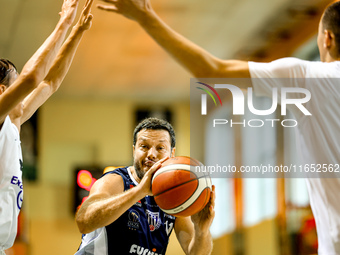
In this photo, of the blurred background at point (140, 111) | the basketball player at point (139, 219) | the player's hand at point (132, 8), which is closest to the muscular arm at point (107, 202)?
the basketball player at point (139, 219)

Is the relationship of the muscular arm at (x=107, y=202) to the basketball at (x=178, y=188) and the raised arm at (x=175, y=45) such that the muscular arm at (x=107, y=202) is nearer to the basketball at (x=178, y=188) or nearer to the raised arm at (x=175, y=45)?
the basketball at (x=178, y=188)

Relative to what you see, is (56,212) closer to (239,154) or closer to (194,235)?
(239,154)

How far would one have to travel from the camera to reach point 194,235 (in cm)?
387

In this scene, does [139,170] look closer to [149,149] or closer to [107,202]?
[149,149]

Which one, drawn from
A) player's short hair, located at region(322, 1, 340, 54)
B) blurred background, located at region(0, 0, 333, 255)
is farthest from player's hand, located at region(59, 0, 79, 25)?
blurred background, located at region(0, 0, 333, 255)

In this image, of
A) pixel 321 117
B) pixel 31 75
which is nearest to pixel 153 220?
pixel 31 75

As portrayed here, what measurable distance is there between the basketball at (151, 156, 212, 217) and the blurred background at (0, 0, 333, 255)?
5741 millimetres

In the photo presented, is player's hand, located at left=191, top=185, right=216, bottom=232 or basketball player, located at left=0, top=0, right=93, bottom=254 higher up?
basketball player, located at left=0, top=0, right=93, bottom=254

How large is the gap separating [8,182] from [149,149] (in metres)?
1.11

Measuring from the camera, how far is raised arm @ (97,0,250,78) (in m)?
2.25

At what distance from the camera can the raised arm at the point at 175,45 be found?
2.25 meters

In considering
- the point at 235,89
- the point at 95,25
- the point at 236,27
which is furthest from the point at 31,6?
the point at 235,89

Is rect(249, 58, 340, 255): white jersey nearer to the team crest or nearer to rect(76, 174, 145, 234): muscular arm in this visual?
rect(76, 174, 145, 234): muscular arm

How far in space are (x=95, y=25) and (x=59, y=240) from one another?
21.8 feet
